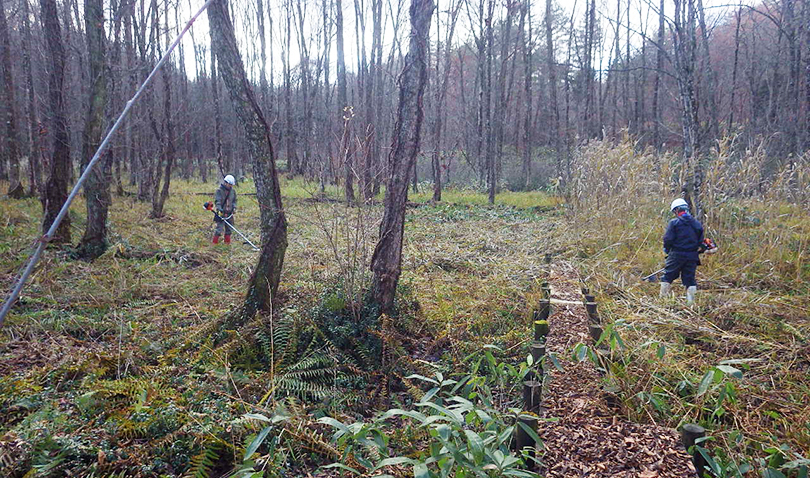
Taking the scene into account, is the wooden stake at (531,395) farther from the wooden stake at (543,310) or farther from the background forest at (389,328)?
the wooden stake at (543,310)

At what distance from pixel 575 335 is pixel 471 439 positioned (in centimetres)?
305

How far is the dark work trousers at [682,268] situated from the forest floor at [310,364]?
12.9 inches

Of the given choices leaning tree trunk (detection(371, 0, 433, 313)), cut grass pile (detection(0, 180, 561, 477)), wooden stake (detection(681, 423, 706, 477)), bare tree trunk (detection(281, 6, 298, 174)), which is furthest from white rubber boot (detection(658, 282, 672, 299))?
bare tree trunk (detection(281, 6, 298, 174))

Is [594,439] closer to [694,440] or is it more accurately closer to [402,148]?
[694,440]

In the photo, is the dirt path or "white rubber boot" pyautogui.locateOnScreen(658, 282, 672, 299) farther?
"white rubber boot" pyautogui.locateOnScreen(658, 282, 672, 299)

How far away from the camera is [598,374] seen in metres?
3.62

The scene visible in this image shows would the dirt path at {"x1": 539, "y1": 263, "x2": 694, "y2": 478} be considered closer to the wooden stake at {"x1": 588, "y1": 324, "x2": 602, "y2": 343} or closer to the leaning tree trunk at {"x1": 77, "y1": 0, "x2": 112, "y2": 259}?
the wooden stake at {"x1": 588, "y1": 324, "x2": 602, "y2": 343}

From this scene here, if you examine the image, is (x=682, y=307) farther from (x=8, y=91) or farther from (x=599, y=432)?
(x=8, y=91)

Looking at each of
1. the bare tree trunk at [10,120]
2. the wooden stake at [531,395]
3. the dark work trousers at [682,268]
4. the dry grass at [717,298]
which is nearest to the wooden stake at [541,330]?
the dry grass at [717,298]

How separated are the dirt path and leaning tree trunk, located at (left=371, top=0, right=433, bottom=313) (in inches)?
72.6

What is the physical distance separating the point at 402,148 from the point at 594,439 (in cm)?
304

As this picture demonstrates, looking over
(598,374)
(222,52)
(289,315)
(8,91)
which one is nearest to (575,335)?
(598,374)

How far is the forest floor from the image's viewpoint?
2613mm

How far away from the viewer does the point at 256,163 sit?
4.42m
